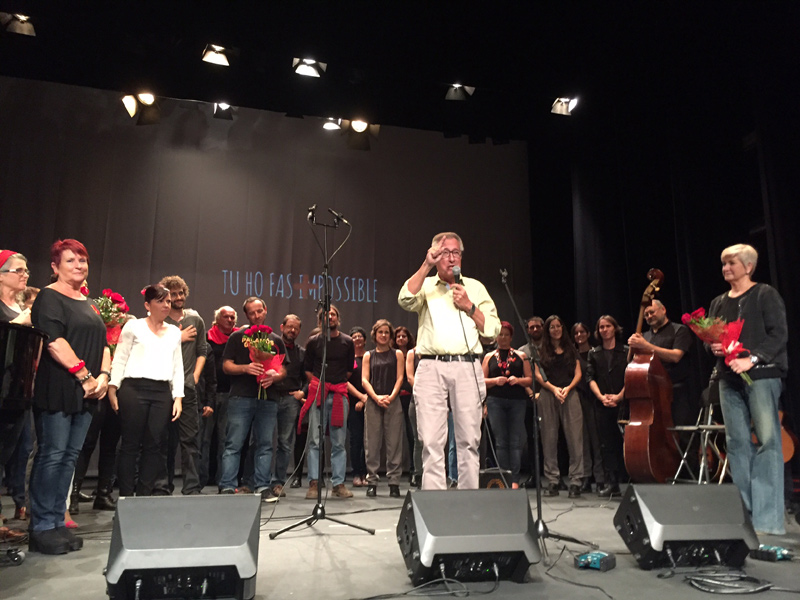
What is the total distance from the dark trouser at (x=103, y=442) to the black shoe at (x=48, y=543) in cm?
154

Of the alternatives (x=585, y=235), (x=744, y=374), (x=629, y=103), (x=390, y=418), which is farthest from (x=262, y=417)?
(x=629, y=103)

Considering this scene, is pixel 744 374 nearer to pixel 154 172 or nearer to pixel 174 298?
pixel 174 298

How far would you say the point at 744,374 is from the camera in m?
3.36

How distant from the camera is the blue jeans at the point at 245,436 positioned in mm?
5012

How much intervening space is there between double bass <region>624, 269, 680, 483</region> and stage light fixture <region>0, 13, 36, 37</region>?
5.71 m

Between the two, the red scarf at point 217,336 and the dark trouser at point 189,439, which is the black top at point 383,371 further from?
the dark trouser at point 189,439

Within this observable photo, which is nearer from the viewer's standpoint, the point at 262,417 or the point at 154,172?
the point at 262,417

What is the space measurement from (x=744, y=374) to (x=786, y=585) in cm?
132

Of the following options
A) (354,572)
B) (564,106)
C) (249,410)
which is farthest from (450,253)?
(564,106)

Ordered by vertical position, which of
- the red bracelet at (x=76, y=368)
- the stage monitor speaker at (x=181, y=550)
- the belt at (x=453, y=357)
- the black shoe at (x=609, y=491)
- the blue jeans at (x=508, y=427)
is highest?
the belt at (x=453, y=357)

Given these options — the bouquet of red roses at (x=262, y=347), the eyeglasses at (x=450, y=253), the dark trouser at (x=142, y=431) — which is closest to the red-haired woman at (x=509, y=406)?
the bouquet of red roses at (x=262, y=347)

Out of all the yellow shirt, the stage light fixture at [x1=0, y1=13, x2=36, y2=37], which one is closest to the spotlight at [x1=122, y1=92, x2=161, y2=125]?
the stage light fixture at [x1=0, y1=13, x2=36, y2=37]

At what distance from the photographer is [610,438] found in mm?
5637

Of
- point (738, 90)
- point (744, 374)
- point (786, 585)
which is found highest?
point (738, 90)
